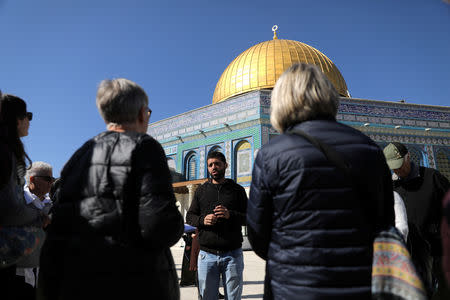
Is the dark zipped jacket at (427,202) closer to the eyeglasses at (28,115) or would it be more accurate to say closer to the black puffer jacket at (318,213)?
the black puffer jacket at (318,213)

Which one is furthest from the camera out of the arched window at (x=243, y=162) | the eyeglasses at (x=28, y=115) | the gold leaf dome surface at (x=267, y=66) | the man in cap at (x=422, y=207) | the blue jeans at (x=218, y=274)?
the gold leaf dome surface at (x=267, y=66)

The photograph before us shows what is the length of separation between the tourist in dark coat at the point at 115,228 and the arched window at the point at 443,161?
2058 cm

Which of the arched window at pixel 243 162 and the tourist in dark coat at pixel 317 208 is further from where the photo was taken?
the arched window at pixel 243 162

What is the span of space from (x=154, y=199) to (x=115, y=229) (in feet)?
0.68

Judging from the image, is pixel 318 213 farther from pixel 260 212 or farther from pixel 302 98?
pixel 302 98

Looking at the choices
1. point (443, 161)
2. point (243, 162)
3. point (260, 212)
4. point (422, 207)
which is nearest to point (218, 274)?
point (260, 212)

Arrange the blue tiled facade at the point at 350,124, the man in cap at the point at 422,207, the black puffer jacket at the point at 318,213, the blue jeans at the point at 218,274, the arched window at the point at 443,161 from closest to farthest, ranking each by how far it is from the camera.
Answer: the black puffer jacket at the point at 318,213 → the man in cap at the point at 422,207 → the blue jeans at the point at 218,274 → the blue tiled facade at the point at 350,124 → the arched window at the point at 443,161

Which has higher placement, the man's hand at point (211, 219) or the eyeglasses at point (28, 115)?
the eyeglasses at point (28, 115)

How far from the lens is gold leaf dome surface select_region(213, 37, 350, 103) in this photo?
2154cm

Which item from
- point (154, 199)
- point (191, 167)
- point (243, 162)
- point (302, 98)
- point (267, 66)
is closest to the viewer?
point (154, 199)

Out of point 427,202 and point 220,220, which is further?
point 220,220

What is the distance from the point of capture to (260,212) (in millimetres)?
1480

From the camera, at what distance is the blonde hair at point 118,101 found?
1.67 meters

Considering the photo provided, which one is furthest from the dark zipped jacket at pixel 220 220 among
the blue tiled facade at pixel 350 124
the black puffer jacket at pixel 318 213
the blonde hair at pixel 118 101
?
the blue tiled facade at pixel 350 124
